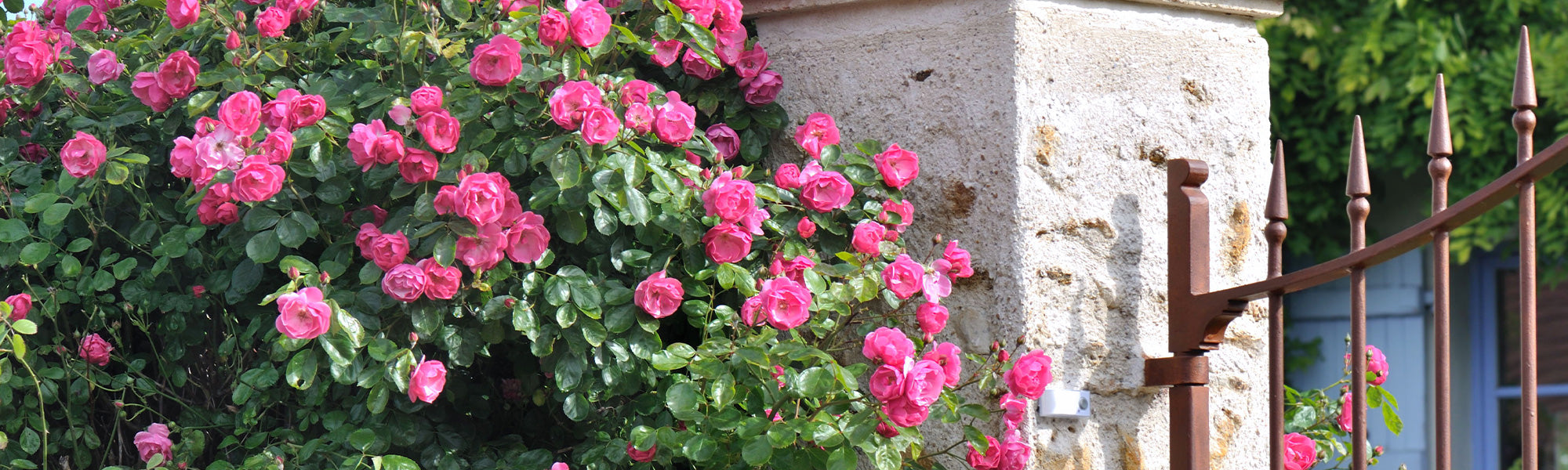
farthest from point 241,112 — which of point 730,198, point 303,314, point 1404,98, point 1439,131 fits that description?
point 1404,98

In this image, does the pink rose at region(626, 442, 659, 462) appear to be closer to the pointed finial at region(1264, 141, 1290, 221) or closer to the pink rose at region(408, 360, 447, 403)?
the pink rose at region(408, 360, 447, 403)

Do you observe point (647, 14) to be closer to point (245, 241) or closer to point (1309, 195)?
point (245, 241)

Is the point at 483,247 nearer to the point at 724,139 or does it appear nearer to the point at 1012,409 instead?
the point at 724,139

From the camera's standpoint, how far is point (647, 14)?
6.97 feet

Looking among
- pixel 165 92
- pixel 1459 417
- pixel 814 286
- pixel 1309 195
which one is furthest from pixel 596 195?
pixel 1459 417

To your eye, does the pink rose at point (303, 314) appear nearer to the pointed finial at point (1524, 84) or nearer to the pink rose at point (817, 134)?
the pink rose at point (817, 134)

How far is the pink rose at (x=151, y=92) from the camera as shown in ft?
6.85

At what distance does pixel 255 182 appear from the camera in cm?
183

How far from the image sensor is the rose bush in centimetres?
188

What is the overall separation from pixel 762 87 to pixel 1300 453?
111cm

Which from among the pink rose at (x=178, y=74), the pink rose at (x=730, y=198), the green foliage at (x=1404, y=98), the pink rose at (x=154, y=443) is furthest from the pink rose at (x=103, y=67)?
the green foliage at (x=1404, y=98)

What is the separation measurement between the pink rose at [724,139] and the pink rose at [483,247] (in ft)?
1.72

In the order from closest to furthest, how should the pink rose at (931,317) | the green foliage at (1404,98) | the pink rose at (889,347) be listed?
the pink rose at (889,347)
the pink rose at (931,317)
the green foliage at (1404,98)

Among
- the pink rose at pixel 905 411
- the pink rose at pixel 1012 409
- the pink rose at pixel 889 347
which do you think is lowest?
the pink rose at pixel 1012 409
